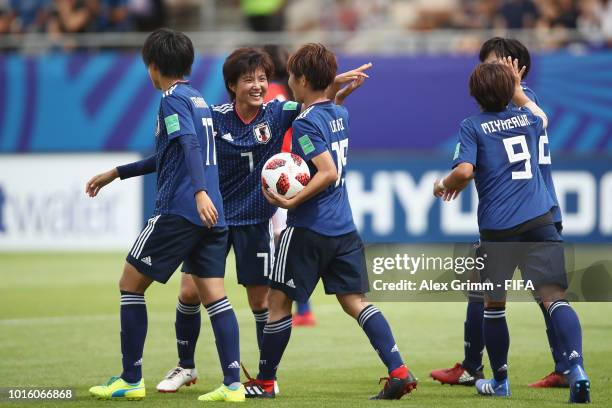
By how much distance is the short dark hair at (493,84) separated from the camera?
6992mm

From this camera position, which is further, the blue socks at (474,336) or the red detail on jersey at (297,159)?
the blue socks at (474,336)

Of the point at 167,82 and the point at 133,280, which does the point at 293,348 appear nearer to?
the point at 133,280

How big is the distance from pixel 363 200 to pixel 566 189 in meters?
2.96

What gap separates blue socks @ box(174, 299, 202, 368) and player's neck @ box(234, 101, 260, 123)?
4.18ft

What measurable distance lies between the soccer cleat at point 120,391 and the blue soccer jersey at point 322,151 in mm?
1357

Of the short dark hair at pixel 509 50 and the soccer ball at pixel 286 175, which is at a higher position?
the short dark hair at pixel 509 50

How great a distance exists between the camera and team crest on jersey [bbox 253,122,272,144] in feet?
24.8

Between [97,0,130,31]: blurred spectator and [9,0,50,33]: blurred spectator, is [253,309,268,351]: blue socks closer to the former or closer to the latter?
[97,0,130,31]: blurred spectator

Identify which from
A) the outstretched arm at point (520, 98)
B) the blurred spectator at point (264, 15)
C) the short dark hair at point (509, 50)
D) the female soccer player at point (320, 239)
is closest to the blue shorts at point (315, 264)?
the female soccer player at point (320, 239)

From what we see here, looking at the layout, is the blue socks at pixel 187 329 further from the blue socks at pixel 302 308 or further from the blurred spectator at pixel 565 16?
the blurred spectator at pixel 565 16

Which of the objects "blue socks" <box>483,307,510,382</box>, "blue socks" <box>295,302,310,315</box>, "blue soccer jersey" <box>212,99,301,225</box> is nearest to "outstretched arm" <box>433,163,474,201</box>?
"blue socks" <box>483,307,510,382</box>

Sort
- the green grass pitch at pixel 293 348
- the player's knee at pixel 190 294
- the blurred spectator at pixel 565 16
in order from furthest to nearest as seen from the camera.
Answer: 1. the blurred spectator at pixel 565 16
2. the player's knee at pixel 190 294
3. the green grass pitch at pixel 293 348

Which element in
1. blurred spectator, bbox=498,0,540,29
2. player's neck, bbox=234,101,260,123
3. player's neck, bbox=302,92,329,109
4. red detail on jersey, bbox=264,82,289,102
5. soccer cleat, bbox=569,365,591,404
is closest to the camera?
soccer cleat, bbox=569,365,591,404

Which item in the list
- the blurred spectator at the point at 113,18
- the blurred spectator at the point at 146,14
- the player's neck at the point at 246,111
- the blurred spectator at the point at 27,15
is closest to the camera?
the player's neck at the point at 246,111
